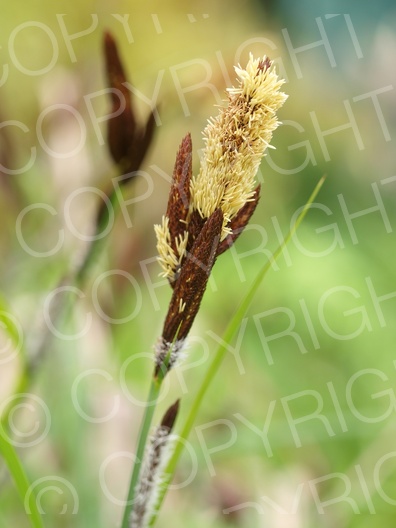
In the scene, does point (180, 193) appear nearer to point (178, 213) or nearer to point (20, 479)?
point (178, 213)

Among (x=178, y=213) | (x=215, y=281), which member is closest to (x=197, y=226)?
(x=178, y=213)

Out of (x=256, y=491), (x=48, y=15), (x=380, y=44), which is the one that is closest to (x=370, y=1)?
(x=380, y=44)

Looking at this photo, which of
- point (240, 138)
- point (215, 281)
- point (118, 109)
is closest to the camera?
point (240, 138)

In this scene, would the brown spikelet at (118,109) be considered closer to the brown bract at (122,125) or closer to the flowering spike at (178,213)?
the brown bract at (122,125)

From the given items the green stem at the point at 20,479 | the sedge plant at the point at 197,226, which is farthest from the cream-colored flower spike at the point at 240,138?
the green stem at the point at 20,479

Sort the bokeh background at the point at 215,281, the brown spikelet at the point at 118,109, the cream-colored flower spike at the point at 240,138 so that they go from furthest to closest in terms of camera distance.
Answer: the bokeh background at the point at 215,281 < the brown spikelet at the point at 118,109 < the cream-colored flower spike at the point at 240,138

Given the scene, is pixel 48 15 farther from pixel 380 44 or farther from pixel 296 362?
pixel 296 362
